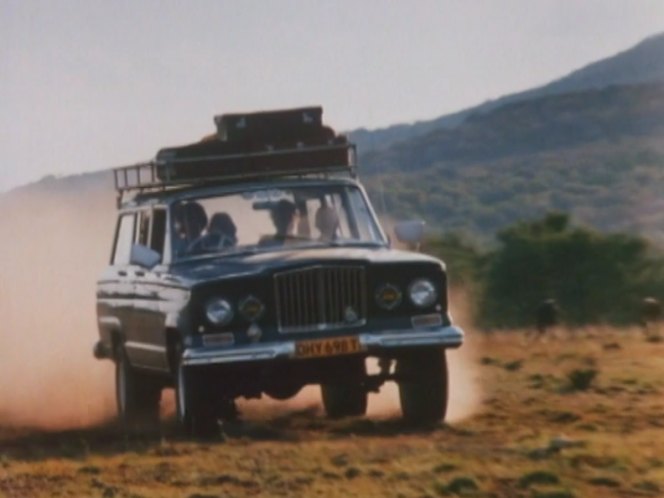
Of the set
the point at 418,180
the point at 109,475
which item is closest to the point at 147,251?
the point at 109,475

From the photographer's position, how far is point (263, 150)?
17719 millimetres

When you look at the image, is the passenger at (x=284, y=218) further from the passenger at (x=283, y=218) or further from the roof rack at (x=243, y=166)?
the roof rack at (x=243, y=166)

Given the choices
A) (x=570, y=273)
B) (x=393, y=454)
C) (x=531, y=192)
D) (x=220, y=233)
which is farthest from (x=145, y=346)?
(x=531, y=192)

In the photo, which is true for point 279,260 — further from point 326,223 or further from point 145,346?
point 145,346

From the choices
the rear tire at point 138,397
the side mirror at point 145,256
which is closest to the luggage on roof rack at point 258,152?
the side mirror at point 145,256

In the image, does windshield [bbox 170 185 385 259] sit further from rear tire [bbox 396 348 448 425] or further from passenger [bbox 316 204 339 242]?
rear tire [bbox 396 348 448 425]

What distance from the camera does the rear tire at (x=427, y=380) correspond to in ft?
54.0

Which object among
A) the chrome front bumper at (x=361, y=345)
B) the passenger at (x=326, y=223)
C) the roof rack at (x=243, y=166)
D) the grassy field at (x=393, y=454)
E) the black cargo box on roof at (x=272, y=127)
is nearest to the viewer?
the grassy field at (x=393, y=454)

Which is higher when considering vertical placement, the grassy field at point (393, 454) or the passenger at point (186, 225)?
the passenger at point (186, 225)

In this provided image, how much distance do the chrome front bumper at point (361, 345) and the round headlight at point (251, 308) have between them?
21cm

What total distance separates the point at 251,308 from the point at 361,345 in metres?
0.82

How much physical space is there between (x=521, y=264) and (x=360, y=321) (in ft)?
175

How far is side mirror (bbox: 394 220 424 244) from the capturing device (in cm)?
1747

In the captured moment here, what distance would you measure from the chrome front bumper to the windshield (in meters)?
1.31
